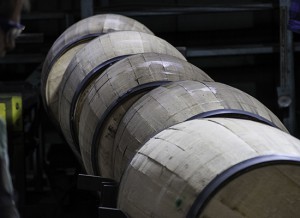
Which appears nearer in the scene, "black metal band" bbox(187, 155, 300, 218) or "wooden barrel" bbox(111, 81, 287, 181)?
"black metal band" bbox(187, 155, 300, 218)

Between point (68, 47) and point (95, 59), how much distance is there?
1.01 m

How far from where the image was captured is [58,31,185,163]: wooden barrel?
4230 mm

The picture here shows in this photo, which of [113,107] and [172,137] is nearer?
[172,137]

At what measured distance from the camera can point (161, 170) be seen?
7.95 feet

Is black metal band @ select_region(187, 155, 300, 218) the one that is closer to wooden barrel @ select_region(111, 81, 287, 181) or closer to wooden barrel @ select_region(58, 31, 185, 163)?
wooden barrel @ select_region(111, 81, 287, 181)

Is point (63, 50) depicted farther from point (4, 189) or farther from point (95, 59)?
point (4, 189)

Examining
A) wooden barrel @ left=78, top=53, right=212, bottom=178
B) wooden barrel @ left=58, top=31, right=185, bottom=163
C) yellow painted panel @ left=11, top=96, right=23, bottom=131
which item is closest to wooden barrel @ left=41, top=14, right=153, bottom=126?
yellow painted panel @ left=11, top=96, right=23, bottom=131

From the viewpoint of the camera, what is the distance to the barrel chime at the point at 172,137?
2.28 m

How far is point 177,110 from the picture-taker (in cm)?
302

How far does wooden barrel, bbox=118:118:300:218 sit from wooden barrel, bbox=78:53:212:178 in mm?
896

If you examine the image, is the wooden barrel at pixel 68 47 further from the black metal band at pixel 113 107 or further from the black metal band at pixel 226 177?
the black metal band at pixel 226 177

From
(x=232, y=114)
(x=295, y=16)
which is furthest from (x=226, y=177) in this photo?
(x=295, y=16)

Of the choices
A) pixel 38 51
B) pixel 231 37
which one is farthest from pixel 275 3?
pixel 38 51

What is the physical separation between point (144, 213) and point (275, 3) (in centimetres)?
488
